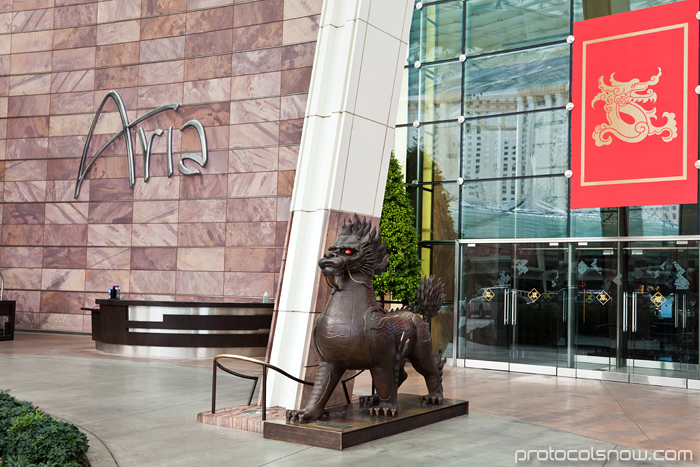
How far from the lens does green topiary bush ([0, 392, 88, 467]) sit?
435 cm

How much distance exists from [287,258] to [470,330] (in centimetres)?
686

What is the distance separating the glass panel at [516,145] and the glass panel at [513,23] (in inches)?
56.8

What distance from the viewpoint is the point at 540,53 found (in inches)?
508

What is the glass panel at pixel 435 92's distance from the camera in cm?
1377

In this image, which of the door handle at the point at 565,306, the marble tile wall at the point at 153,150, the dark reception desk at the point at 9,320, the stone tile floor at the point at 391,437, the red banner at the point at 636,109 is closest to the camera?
the stone tile floor at the point at 391,437

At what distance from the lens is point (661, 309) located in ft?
36.9

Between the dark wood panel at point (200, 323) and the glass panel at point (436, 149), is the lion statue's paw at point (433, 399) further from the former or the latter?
the glass panel at point (436, 149)

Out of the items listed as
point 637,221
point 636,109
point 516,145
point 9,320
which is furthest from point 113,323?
point 636,109

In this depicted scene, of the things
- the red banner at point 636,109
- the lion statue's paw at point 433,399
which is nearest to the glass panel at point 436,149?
the red banner at point 636,109

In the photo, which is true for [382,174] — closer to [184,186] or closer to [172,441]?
[172,441]

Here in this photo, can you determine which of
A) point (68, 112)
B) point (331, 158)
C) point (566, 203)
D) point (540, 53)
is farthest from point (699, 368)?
point (68, 112)

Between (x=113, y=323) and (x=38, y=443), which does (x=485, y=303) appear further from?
(x=38, y=443)

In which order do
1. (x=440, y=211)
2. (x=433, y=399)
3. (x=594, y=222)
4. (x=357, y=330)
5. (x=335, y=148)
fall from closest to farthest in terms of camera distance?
(x=357, y=330), (x=433, y=399), (x=335, y=148), (x=594, y=222), (x=440, y=211)

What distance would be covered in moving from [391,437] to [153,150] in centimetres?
1237
